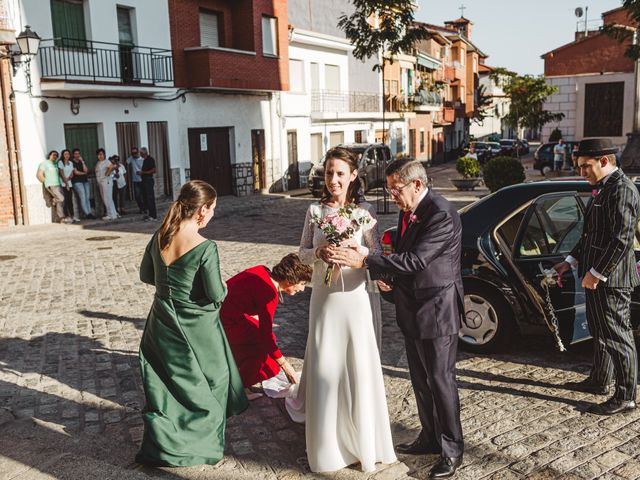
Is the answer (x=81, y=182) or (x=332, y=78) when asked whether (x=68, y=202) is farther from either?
(x=332, y=78)

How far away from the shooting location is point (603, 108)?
102ft

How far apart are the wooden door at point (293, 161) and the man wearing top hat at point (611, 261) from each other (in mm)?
23515

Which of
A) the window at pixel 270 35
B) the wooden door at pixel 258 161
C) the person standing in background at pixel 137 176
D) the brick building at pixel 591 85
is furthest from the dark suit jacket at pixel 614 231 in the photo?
the brick building at pixel 591 85

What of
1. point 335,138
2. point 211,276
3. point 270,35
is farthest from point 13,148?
point 335,138

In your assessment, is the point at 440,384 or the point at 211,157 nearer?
the point at 440,384

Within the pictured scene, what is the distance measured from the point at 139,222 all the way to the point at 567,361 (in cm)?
1354

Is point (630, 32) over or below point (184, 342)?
over

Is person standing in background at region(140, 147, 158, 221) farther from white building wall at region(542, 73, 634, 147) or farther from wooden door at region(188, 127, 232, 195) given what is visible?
white building wall at region(542, 73, 634, 147)

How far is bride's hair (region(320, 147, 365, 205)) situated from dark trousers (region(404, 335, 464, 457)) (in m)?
0.99

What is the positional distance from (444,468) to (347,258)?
54.2 inches

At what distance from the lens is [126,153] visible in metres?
20.0

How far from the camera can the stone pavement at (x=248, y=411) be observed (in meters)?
4.30

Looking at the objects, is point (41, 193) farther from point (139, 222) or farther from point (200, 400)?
point (200, 400)

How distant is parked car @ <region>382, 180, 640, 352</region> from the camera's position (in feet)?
19.3
